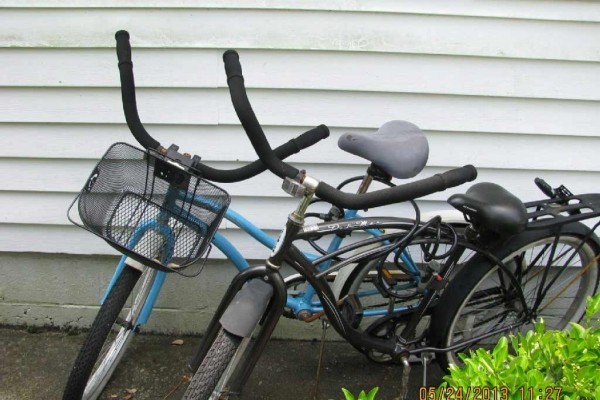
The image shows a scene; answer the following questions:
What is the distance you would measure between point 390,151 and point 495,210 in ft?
1.54

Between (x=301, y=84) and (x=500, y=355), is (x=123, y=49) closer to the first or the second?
(x=301, y=84)

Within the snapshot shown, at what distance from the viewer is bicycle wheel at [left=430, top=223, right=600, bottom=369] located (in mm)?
2234

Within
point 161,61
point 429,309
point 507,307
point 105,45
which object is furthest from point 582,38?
point 105,45

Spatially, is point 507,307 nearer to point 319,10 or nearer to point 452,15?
point 452,15

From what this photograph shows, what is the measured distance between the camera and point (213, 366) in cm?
171

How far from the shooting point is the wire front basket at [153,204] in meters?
1.78

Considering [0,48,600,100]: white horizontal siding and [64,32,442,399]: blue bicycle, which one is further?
[0,48,600,100]: white horizontal siding

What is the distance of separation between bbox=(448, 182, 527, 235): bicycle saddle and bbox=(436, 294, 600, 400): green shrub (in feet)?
1.80

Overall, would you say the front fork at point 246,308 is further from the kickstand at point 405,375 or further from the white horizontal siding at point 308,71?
the white horizontal siding at point 308,71

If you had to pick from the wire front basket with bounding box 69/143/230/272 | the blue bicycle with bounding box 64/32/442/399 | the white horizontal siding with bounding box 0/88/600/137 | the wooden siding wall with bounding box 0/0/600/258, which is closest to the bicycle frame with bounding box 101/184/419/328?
the blue bicycle with bounding box 64/32/442/399

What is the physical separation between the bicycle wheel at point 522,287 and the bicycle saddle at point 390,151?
1.92ft

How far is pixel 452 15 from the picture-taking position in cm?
236

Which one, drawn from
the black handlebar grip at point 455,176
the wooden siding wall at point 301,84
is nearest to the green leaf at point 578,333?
the black handlebar grip at point 455,176

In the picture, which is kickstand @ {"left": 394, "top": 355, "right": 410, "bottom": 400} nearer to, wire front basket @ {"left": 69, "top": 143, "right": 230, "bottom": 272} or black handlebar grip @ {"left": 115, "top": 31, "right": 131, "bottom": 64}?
wire front basket @ {"left": 69, "top": 143, "right": 230, "bottom": 272}
